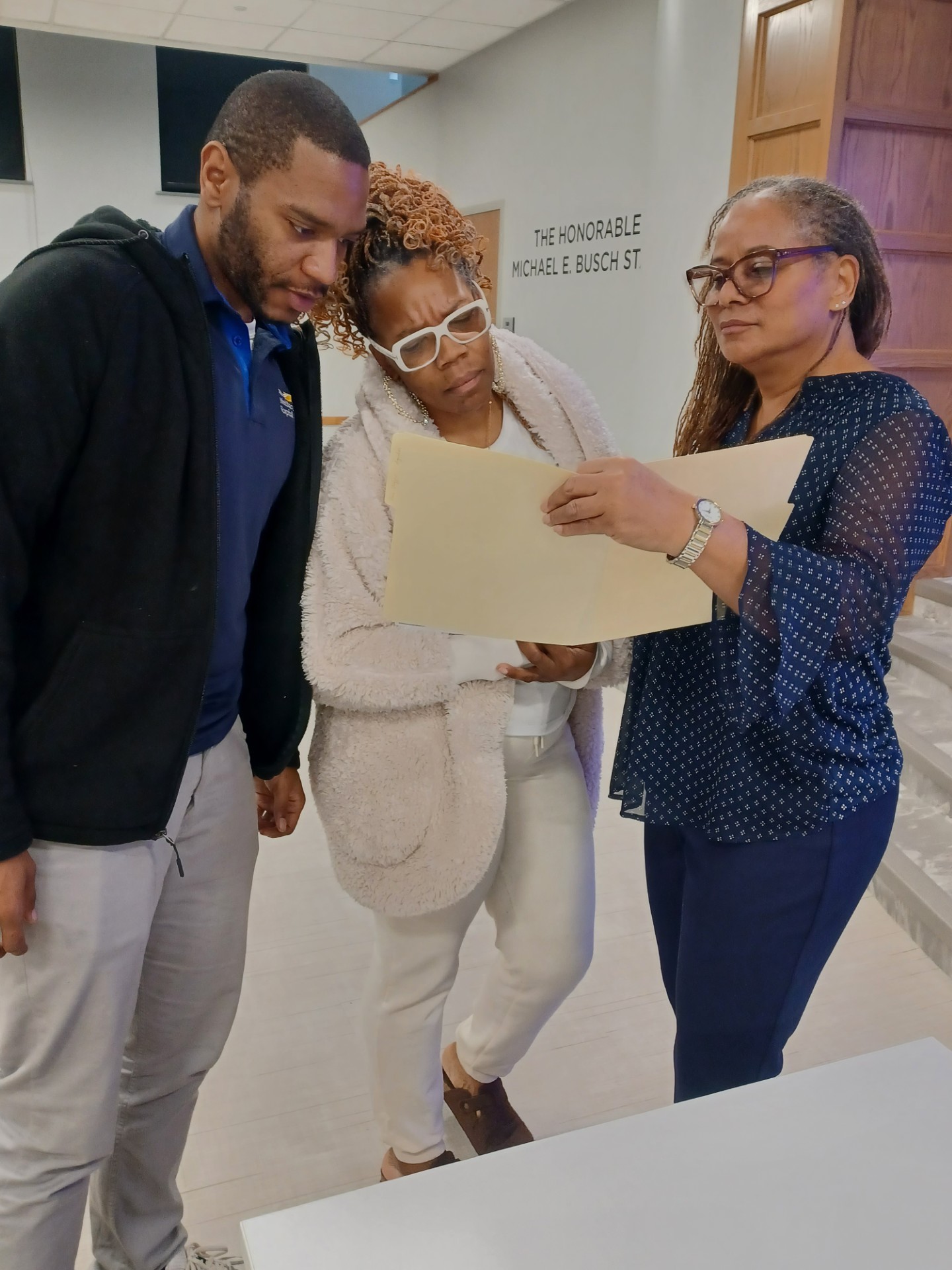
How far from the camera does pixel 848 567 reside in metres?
1.16

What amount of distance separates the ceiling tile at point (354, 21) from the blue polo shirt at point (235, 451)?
5.85m

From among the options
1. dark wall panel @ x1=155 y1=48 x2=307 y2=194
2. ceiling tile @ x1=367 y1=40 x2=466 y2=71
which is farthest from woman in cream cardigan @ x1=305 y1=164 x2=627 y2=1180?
dark wall panel @ x1=155 y1=48 x2=307 y2=194

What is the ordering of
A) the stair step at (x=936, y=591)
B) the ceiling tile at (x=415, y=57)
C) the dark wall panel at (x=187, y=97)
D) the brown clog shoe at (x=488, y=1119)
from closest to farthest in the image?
the brown clog shoe at (x=488, y=1119) → the stair step at (x=936, y=591) → the ceiling tile at (x=415, y=57) → the dark wall panel at (x=187, y=97)

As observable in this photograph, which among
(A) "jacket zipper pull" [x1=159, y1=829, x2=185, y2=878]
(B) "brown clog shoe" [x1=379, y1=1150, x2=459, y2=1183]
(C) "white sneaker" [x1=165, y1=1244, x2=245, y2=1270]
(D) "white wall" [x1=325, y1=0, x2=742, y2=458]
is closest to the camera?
(A) "jacket zipper pull" [x1=159, y1=829, x2=185, y2=878]

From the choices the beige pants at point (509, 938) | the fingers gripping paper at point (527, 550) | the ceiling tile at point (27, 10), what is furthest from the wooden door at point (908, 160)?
the ceiling tile at point (27, 10)

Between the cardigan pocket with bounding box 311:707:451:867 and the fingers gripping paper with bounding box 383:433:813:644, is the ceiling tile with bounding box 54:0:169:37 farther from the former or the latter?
the fingers gripping paper with bounding box 383:433:813:644

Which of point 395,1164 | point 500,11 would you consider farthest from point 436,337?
point 500,11

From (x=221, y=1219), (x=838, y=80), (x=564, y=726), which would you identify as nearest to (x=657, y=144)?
(x=838, y=80)

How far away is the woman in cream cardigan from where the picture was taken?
143 cm

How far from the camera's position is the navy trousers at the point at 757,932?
1359mm

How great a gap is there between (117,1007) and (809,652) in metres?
0.92

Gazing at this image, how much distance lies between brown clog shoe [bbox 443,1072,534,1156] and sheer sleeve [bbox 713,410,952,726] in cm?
108

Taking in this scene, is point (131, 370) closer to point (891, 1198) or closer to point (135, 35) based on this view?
point (891, 1198)

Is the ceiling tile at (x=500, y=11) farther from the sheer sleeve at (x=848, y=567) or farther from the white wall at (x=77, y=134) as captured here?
the sheer sleeve at (x=848, y=567)
